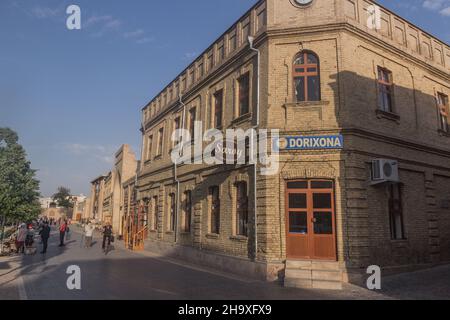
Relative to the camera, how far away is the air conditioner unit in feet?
36.0

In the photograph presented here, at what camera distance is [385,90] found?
13.0 m

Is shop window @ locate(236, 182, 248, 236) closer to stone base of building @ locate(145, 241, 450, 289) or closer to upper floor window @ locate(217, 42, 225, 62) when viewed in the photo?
stone base of building @ locate(145, 241, 450, 289)

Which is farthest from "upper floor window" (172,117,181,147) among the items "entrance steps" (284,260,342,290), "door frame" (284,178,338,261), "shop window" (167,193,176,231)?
"entrance steps" (284,260,342,290)

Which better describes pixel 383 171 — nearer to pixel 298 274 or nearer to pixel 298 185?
pixel 298 185

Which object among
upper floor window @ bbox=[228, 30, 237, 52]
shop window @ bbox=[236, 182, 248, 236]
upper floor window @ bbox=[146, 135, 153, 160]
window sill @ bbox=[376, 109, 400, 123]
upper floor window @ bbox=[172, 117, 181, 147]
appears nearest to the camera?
window sill @ bbox=[376, 109, 400, 123]

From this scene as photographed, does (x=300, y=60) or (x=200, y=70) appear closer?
(x=300, y=60)

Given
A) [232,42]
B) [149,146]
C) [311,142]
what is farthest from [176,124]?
[311,142]

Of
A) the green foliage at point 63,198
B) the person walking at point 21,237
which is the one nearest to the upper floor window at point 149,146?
the person walking at point 21,237

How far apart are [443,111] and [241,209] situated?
1046 centimetres

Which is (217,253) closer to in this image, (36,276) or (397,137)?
(36,276)

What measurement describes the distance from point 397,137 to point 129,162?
26425mm

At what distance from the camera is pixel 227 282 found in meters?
10.5

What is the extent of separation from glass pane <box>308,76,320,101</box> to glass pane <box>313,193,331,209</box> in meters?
3.34
